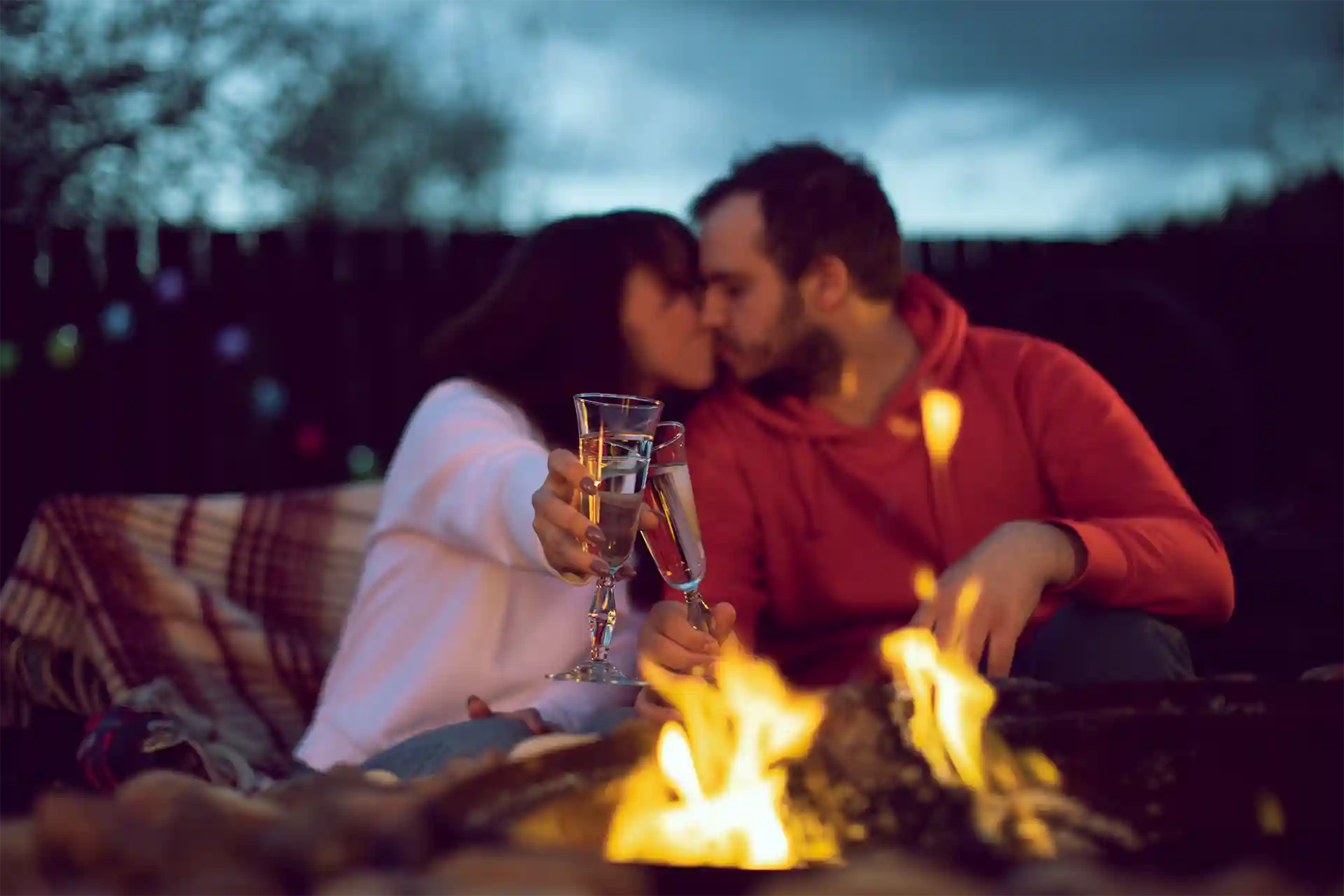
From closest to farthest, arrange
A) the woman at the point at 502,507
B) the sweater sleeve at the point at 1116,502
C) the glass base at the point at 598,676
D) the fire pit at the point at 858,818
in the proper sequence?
the fire pit at the point at 858,818
the glass base at the point at 598,676
the sweater sleeve at the point at 1116,502
the woman at the point at 502,507

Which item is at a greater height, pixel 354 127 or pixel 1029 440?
pixel 354 127

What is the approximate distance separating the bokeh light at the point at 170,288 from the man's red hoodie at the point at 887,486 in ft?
11.8

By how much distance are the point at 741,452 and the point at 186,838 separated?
1791 mm

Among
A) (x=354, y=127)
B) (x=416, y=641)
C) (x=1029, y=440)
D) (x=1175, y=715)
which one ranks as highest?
(x=354, y=127)

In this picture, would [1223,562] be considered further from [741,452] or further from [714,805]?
[714,805]

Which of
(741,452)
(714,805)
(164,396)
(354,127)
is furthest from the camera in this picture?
(354,127)

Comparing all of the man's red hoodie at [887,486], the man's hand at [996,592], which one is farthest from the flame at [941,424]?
the man's hand at [996,592]

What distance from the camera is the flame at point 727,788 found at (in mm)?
1227

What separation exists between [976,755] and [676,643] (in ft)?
1.77

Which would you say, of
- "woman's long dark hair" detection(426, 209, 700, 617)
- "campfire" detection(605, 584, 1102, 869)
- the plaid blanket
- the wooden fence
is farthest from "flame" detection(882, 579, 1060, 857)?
the wooden fence

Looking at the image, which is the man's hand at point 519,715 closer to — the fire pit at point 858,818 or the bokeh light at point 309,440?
the fire pit at point 858,818

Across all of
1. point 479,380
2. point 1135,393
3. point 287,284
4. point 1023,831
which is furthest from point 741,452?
point 287,284

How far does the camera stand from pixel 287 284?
18.2 ft

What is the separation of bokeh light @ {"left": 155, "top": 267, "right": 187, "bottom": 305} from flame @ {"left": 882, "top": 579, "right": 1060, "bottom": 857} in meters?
4.71
